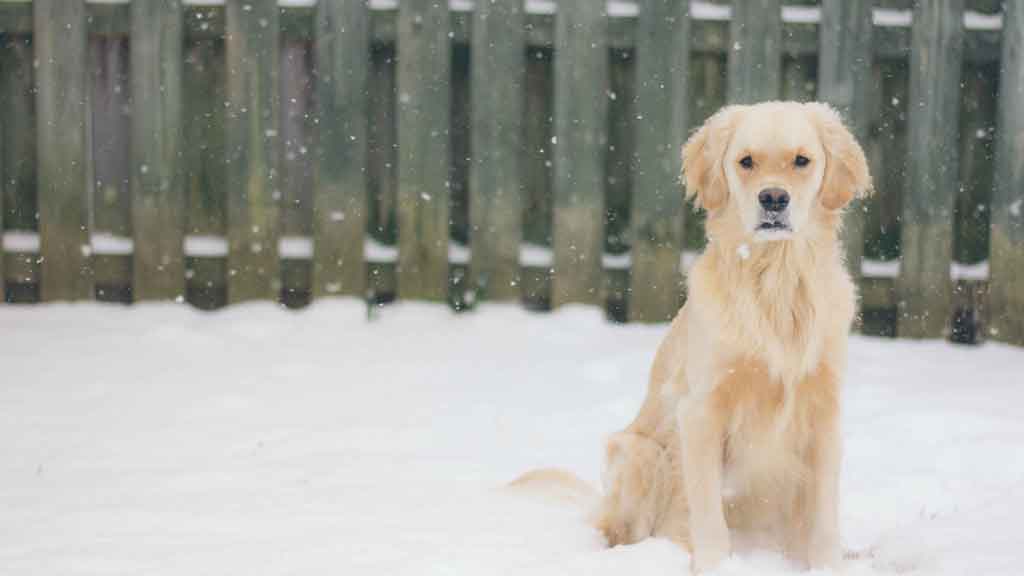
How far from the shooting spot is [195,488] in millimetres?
3963

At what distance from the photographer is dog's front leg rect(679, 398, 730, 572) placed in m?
3.28

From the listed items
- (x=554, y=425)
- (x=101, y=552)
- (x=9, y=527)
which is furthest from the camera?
(x=554, y=425)

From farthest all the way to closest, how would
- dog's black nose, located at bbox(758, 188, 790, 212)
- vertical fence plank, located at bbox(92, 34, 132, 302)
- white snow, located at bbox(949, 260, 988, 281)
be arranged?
1. vertical fence plank, located at bbox(92, 34, 132, 302)
2. white snow, located at bbox(949, 260, 988, 281)
3. dog's black nose, located at bbox(758, 188, 790, 212)

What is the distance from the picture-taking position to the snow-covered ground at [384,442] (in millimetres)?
3391

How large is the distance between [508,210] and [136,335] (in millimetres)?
1650

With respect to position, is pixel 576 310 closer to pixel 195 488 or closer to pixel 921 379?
pixel 921 379

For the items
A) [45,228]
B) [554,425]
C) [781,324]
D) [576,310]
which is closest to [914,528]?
[781,324]

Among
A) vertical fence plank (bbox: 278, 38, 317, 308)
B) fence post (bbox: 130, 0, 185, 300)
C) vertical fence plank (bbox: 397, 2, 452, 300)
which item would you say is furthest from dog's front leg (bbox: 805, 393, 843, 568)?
fence post (bbox: 130, 0, 185, 300)

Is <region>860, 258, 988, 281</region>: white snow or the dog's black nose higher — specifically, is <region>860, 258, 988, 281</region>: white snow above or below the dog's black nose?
below

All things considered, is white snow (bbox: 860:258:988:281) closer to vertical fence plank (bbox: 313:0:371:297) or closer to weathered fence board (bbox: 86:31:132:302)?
vertical fence plank (bbox: 313:0:371:297)

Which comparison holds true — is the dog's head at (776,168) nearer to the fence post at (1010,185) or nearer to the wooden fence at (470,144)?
the wooden fence at (470,144)

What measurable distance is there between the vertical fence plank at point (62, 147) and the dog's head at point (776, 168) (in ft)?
11.2

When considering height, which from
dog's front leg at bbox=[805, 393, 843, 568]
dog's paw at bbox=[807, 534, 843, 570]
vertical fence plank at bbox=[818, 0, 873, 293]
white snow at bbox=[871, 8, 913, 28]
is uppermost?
white snow at bbox=[871, 8, 913, 28]

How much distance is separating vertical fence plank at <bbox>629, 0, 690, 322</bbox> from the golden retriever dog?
224 cm
